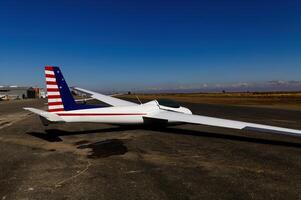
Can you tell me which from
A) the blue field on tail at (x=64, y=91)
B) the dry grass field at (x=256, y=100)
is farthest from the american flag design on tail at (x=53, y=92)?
the dry grass field at (x=256, y=100)

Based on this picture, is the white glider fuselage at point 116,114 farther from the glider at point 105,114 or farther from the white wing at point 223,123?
the white wing at point 223,123

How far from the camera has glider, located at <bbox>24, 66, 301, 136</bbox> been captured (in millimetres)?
12672

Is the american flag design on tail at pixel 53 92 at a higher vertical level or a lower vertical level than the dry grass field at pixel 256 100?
higher

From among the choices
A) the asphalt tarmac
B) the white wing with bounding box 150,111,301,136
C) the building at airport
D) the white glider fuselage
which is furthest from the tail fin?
the building at airport

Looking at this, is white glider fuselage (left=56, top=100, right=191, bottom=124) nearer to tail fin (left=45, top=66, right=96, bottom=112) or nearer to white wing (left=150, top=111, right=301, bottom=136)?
tail fin (left=45, top=66, right=96, bottom=112)

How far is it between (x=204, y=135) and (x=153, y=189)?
8784 mm

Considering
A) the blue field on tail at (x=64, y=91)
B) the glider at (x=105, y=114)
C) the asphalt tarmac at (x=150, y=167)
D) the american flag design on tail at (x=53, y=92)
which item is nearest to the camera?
the asphalt tarmac at (x=150, y=167)

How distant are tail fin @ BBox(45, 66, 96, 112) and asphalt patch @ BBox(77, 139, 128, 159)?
2.99 meters

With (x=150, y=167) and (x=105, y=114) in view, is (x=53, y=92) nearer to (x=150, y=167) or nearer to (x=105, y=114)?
(x=105, y=114)

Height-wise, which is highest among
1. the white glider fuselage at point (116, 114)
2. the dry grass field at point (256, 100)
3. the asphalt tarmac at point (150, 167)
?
the white glider fuselage at point (116, 114)

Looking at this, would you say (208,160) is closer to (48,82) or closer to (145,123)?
(145,123)

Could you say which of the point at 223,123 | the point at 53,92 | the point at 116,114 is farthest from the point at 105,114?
the point at 223,123

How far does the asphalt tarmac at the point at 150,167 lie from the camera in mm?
6621

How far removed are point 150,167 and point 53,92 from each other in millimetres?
7583
